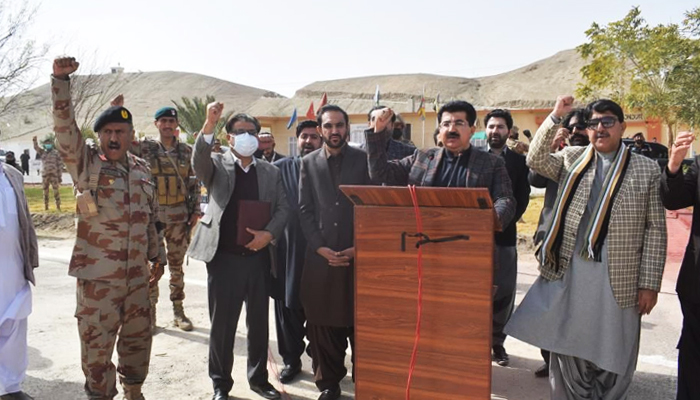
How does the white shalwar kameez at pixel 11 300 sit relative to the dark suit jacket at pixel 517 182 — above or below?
below

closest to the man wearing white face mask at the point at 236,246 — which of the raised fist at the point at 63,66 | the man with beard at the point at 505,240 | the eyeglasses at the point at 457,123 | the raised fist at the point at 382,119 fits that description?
the raised fist at the point at 63,66

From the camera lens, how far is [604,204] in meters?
3.37

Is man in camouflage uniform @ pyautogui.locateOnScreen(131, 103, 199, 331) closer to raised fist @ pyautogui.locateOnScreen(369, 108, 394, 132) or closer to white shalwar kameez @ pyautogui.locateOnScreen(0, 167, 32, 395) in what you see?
white shalwar kameez @ pyautogui.locateOnScreen(0, 167, 32, 395)

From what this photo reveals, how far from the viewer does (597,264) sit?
3.41 meters

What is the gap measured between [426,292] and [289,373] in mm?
2161

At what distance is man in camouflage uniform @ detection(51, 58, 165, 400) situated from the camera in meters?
3.48

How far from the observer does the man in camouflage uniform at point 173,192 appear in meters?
5.62

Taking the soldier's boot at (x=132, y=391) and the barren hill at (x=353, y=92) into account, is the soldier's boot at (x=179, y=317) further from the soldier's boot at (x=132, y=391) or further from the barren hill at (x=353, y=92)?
the barren hill at (x=353, y=92)

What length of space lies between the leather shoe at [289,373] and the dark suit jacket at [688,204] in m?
2.92

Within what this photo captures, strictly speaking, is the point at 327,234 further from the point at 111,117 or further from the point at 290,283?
the point at 111,117

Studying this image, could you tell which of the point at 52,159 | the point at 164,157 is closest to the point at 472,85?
the point at 52,159

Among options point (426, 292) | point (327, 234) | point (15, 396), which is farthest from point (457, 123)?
point (15, 396)

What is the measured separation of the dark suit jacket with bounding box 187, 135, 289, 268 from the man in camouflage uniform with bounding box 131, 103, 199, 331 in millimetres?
1593

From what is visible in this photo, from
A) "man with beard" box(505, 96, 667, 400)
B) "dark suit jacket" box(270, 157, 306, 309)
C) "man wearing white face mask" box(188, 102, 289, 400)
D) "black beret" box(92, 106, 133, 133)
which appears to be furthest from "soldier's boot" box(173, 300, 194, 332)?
"man with beard" box(505, 96, 667, 400)
